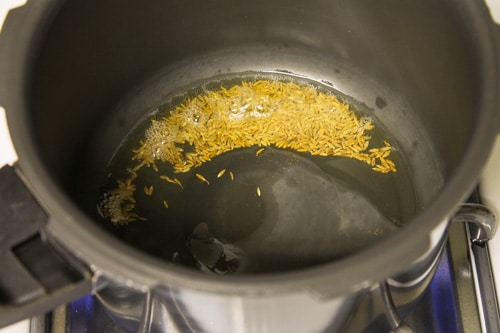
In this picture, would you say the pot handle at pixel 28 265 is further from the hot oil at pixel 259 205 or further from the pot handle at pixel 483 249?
the pot handle at pixel 483 249

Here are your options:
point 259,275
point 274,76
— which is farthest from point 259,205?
point 259,275

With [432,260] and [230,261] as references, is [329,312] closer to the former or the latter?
[432,260]

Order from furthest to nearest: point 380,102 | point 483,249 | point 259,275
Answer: point 380,102 → point 483,249 → point 259,275

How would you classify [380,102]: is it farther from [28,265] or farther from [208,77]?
[28,265]

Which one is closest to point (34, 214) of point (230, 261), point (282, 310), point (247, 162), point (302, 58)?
point (282, 310)

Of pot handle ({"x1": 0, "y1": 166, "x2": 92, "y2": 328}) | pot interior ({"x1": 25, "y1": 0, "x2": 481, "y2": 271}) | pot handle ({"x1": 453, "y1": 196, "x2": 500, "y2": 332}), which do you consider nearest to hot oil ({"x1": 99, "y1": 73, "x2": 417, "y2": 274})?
pot interior ({"x1": 25, "y1": 0, "x2": 481, "y2": 271})

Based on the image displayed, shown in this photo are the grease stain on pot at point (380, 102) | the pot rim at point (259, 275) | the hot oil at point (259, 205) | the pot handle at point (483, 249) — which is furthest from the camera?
the grease stain on pot at point (380, 102)

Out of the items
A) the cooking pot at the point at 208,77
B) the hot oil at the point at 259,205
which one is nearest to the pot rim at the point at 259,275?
the cooking pot at the point at 208,77

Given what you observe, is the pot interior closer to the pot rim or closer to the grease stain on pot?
the grease stain on pot
